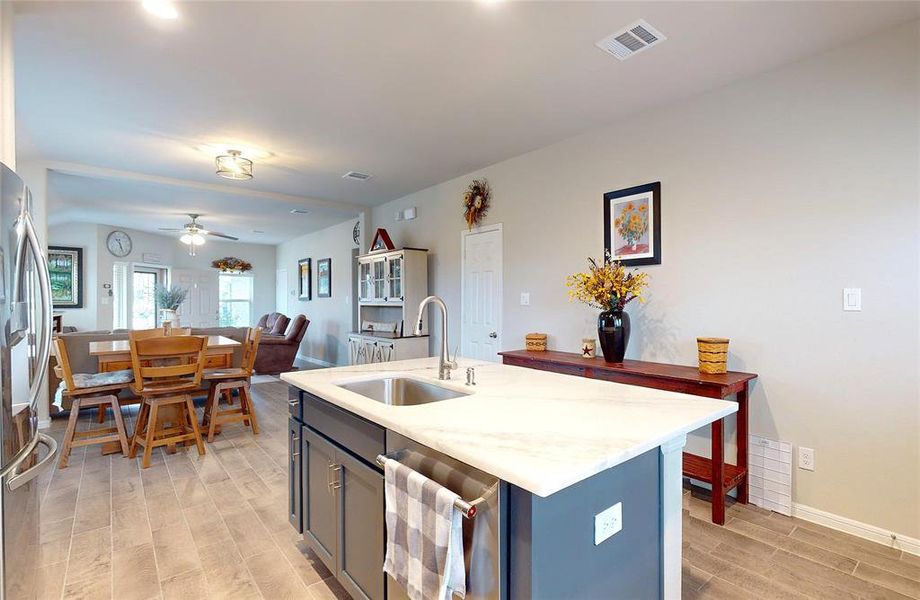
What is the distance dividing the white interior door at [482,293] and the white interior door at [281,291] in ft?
20.9

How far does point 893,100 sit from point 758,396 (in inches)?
66.7

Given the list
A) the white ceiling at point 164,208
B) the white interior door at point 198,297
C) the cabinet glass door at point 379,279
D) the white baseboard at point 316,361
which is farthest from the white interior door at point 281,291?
the cabinet glass door at point 379,279

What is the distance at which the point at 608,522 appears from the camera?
1.18m

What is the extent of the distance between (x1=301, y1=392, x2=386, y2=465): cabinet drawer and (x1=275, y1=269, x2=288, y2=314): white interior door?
8.49 m

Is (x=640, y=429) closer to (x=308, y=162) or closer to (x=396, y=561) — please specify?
(x=396, y=561)

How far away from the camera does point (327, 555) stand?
5.96 feet

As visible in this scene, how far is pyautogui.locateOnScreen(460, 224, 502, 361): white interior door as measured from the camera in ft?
14.5

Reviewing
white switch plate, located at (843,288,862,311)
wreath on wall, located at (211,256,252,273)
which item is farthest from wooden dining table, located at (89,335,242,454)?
wreath on wall, located at (211,256,252,273)

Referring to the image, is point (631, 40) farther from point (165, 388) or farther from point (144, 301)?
point (144, 301)

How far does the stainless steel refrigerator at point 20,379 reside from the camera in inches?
50.3

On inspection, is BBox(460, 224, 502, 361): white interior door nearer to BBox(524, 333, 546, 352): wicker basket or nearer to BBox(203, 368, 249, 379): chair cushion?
BBox(524, 333, 546, 352): wicker basket

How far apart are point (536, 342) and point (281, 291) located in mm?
7935

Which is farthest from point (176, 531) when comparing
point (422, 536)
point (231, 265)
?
point (231, 265)

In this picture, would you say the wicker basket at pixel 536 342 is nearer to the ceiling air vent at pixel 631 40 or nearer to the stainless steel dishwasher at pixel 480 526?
the ceiling air vent at pixel 631 40
